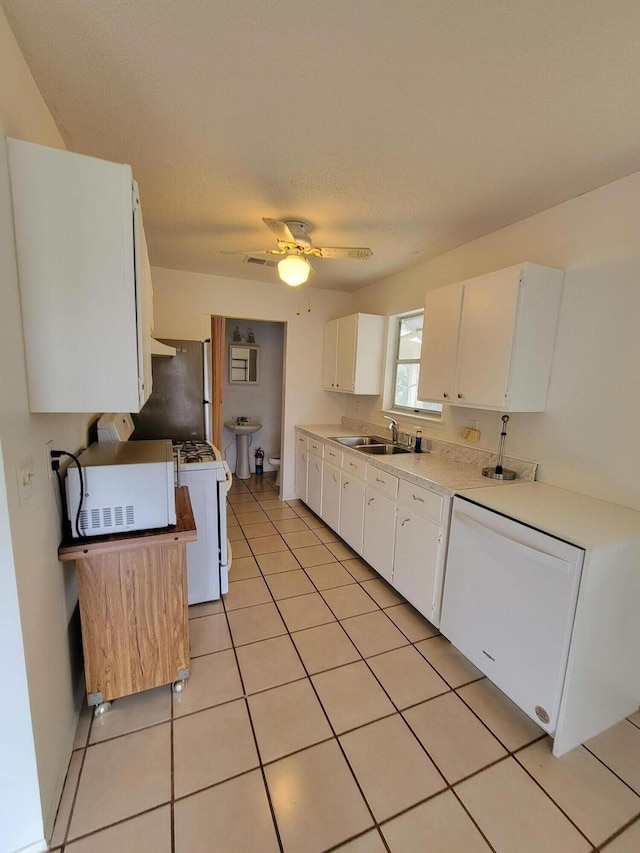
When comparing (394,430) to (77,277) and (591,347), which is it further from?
(77,277)

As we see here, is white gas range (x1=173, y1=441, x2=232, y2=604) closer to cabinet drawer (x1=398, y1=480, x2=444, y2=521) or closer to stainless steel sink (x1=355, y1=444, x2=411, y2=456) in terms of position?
cabinet drawer (x1=398, y1=480, x2=444, y2=521)

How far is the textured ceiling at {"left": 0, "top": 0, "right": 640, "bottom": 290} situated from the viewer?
1.04 metres

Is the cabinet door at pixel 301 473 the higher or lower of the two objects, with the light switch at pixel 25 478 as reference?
lower

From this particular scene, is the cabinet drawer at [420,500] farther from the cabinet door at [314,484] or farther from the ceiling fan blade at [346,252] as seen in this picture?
the ceiling fan blade at [346,252]

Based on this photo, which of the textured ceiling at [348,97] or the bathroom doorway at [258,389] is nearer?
the textured ceiling at [348,97]

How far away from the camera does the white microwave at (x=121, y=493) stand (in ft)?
4.73

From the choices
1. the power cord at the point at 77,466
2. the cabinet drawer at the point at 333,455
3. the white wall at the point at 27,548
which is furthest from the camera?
the cabinet drawer at the point at 333,455

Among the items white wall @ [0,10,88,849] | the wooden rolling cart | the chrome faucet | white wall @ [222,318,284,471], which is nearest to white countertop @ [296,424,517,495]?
the chrome faucet

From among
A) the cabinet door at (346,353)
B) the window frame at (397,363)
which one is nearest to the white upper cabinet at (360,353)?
A: the cabinet door at (346,353)

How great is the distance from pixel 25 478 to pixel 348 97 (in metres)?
1.71

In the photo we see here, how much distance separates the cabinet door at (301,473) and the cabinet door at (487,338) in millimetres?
2005

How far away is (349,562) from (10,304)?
106 inches

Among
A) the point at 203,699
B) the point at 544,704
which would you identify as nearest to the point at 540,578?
the point at 544,704

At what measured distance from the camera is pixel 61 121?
4.99 ft
